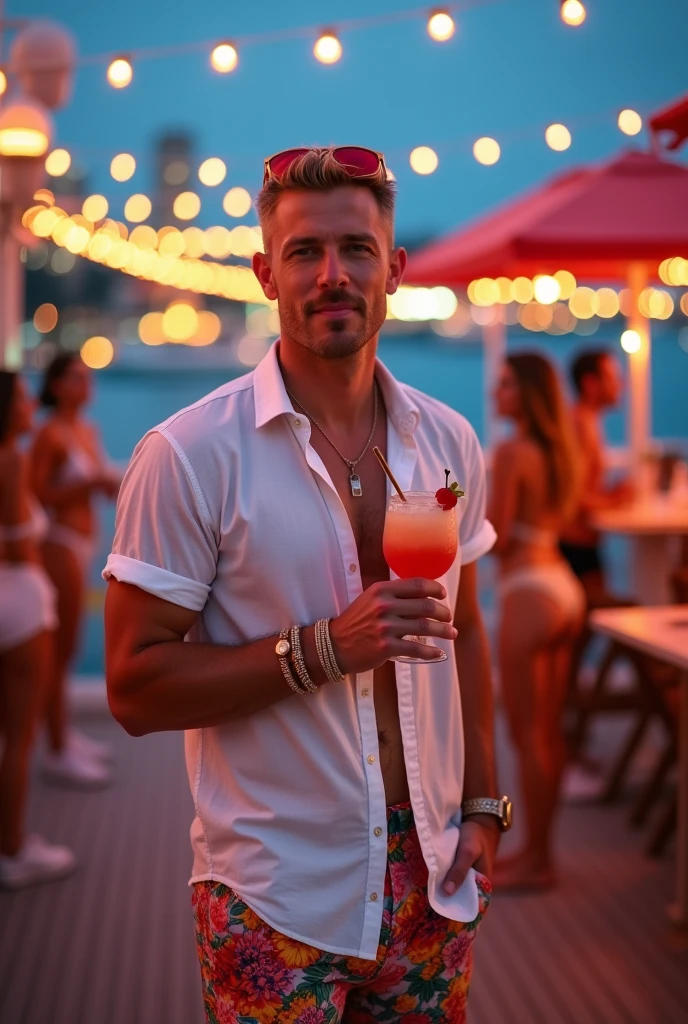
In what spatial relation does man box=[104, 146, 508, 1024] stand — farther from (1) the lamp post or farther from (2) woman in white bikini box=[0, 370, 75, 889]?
(1) the lamp post

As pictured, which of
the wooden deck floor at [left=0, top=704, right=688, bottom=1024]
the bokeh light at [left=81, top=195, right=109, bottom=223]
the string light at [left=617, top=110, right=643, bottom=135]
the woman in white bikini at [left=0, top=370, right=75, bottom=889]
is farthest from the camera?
the bokeh light at [left=81, top=195, right=109, bottom=223]

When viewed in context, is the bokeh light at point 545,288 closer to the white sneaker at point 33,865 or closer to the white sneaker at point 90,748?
the white sneaker at point 90,748

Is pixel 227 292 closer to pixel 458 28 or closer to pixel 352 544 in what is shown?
pixel 458 28

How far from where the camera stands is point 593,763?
464 cm

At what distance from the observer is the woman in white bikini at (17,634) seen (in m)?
3.44

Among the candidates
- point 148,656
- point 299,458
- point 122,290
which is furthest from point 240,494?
point 122,290

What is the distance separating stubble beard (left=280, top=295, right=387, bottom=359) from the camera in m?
1.38

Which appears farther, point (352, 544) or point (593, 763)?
point (593, 763)

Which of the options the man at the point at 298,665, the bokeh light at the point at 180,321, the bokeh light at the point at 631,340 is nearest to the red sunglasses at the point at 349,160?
the man at the point at 298,665

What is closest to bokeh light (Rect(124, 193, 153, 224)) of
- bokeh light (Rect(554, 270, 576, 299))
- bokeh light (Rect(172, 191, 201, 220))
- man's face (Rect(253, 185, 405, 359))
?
bokeh light (Rect(172, 191, 201, 220))

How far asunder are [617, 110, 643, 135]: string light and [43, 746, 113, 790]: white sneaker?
11.5ft

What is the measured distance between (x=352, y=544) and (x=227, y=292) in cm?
746

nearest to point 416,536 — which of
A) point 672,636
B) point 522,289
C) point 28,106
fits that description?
point 672,636

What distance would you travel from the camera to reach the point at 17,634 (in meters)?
3.45
